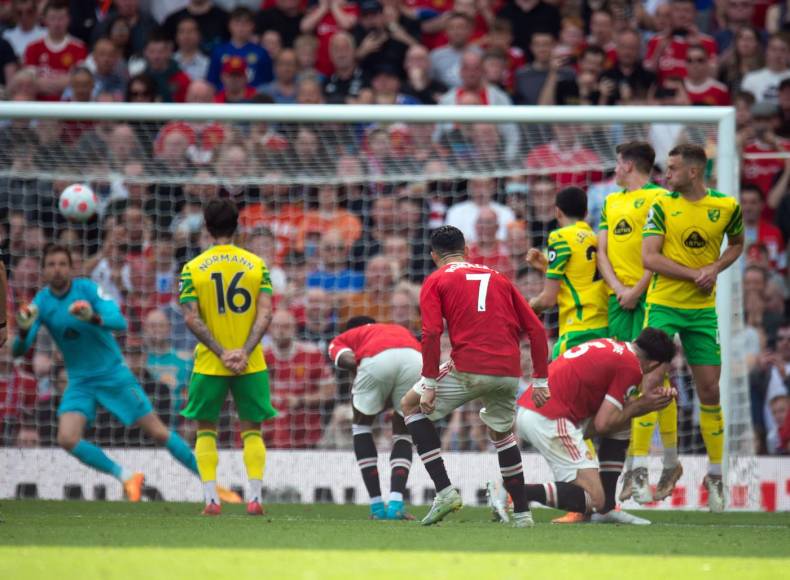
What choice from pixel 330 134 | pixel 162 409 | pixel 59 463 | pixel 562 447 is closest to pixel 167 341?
pixel 162 409

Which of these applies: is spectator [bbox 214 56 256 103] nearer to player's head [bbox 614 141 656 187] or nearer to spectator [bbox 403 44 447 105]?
spectator [bbox 403 44 447 105]

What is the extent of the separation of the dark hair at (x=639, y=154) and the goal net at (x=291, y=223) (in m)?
2.50

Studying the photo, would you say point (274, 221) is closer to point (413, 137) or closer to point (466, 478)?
point (413, 137)

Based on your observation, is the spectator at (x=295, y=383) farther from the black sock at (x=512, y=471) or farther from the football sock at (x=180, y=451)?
the black sock at (x=512, y=471)

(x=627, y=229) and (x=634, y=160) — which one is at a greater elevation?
(x=634, y=160)

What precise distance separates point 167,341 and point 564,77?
5721 millimetres

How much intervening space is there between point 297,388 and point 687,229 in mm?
4868

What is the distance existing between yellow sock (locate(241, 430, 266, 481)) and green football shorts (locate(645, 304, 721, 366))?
3.07 m

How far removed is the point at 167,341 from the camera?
13.1 meters

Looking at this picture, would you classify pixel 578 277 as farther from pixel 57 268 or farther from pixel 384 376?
pixel 57 268

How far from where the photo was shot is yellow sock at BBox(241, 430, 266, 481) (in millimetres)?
9797

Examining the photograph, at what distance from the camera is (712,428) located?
32.9 ft

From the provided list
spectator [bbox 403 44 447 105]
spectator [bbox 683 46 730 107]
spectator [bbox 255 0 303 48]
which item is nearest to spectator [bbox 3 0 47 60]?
spectator [bbox 255 0 303 48]

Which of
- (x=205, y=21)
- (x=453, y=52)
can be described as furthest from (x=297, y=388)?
(x=205, y=21)
